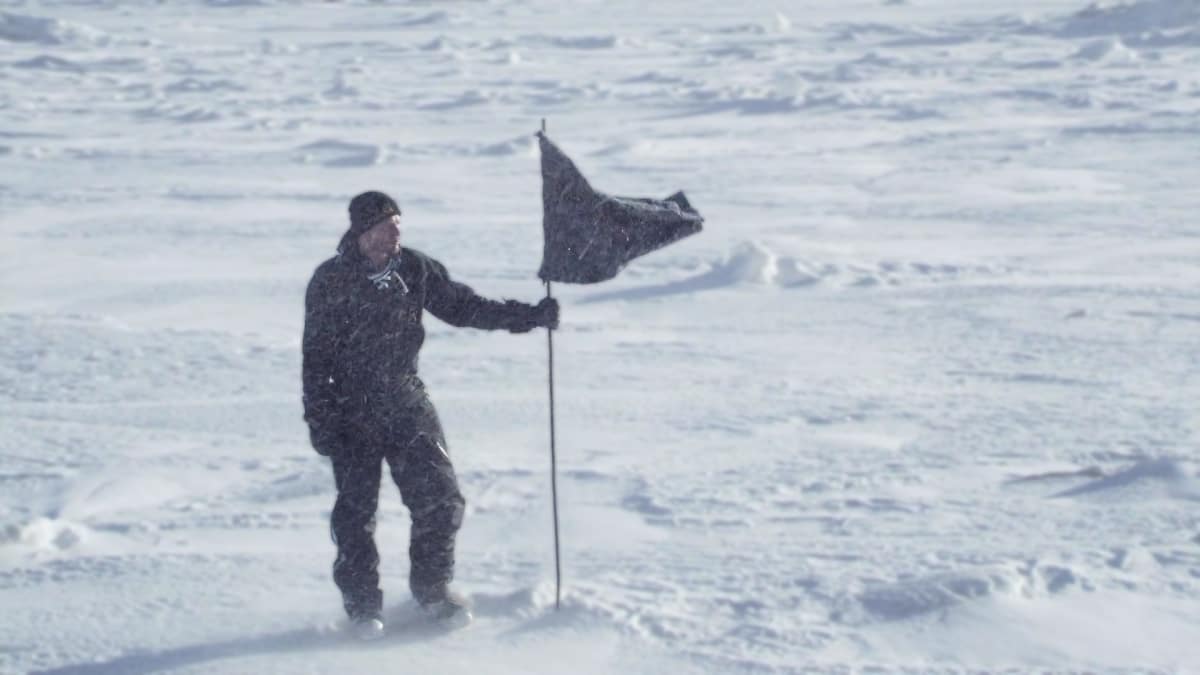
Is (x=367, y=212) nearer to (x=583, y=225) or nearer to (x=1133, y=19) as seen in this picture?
(x=583, y=225)

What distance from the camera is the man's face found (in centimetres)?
345

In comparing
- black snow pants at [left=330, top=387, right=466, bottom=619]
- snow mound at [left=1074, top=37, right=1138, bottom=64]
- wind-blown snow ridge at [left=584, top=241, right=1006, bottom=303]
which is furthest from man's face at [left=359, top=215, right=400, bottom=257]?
snow mound at [left=1074, top=37, right=1138, bottom=64]

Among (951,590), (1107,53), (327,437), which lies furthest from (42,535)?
(1107,53)

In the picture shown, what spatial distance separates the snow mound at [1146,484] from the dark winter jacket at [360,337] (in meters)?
2.35

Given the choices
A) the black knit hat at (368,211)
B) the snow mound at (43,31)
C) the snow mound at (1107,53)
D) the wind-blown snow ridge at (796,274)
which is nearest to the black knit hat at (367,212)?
the black knit hat at (368,211)

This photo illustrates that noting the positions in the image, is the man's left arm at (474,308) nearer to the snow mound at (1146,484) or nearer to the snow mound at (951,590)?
the snow mound at (951,590)

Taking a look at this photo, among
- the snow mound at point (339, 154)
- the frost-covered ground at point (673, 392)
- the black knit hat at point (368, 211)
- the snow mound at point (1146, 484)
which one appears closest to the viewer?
the black knit hat at point (368, 211)

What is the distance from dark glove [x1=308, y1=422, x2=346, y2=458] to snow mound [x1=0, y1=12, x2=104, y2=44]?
21.1m

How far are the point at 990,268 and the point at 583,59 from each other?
42.3 ft

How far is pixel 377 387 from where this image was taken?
139 inches

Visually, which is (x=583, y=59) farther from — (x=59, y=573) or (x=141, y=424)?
(x=59, y=573)

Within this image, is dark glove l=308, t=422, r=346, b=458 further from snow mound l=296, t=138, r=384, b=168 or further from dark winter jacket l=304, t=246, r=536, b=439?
snow mound l=296, t=138, r=384, b=168

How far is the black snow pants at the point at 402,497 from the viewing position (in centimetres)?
358

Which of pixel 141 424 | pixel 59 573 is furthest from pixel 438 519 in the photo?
pixel 141 424
